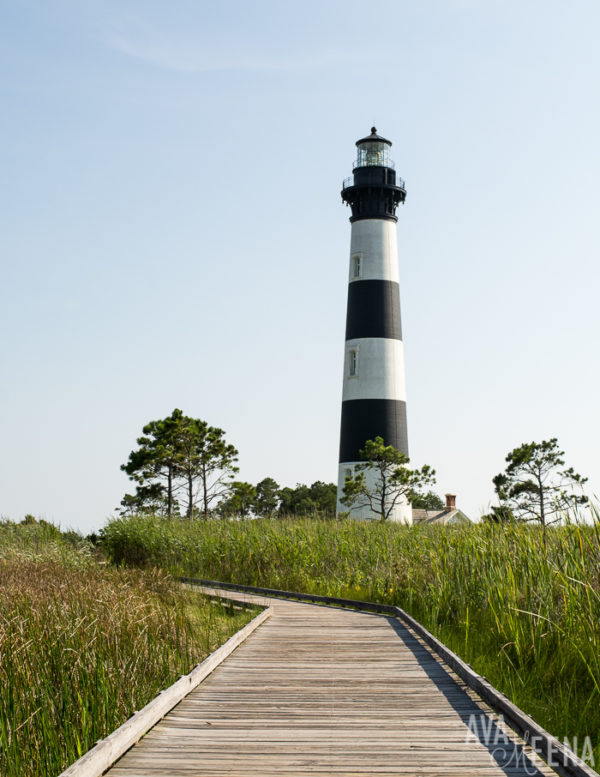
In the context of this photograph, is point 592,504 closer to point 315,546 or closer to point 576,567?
point 576,567

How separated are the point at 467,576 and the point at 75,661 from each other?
443 cm

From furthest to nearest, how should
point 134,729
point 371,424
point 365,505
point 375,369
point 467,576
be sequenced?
point 365,505 < point 371,424 < point 375,369 < point 467,576 < point 134,729

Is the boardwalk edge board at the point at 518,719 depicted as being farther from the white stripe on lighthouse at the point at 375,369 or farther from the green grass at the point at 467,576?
the white stripe on lighthouse at the point at 375,369

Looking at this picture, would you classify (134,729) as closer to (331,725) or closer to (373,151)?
(331,725)

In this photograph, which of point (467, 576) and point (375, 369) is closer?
point (467, 576)

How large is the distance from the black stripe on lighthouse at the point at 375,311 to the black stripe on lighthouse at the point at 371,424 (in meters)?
2.02

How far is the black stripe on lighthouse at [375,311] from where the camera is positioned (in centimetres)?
2434

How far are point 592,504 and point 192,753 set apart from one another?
3.46 m

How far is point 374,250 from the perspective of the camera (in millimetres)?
25000

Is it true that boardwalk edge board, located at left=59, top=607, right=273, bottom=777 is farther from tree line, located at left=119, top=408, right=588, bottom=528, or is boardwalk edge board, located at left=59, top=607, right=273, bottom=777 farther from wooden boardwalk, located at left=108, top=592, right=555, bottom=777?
tree line, located at left=119, top=408, right=588, bottom=528

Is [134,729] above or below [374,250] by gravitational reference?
below

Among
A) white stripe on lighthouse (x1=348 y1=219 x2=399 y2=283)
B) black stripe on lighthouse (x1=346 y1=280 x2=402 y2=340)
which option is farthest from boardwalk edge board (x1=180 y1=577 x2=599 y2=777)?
white stripe on lighthouse (x1=348 y1=219 x2=399 y2=283)

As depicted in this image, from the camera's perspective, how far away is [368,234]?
25.3m

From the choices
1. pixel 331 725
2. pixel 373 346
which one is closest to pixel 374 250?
pixel 373 346
